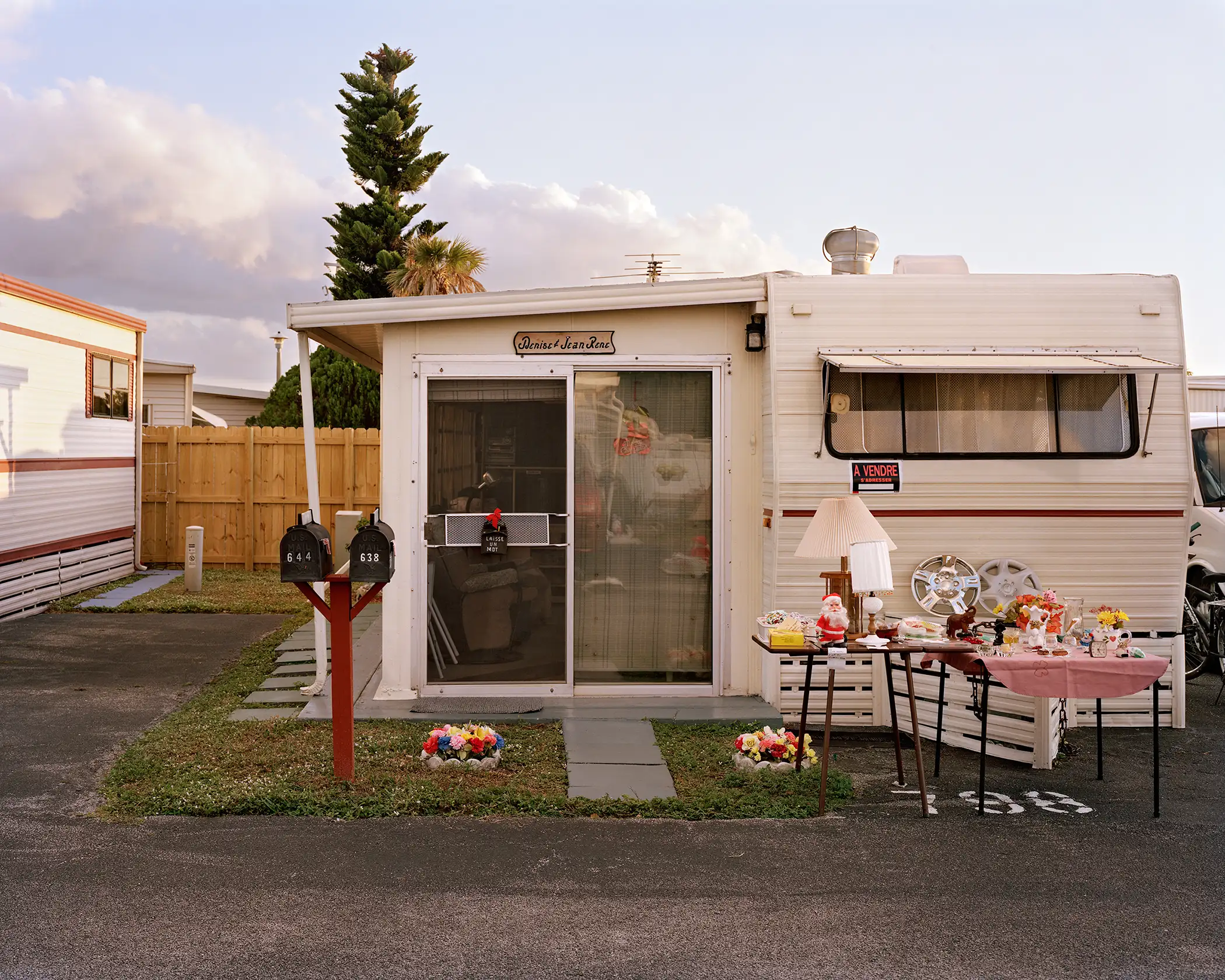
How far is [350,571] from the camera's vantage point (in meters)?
5.09

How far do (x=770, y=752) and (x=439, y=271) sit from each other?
18.5m

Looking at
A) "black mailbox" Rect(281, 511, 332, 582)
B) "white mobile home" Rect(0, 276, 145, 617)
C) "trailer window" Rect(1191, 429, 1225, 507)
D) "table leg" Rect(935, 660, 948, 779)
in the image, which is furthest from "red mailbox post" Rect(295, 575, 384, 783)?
"trailer window" Rect(1191, 429, 1225, 507)

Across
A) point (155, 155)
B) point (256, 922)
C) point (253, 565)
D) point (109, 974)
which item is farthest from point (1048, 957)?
point (155, 155)

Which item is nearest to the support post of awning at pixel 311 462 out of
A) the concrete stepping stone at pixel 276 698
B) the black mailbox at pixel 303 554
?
the concrete stepping stone at pixel 276 698

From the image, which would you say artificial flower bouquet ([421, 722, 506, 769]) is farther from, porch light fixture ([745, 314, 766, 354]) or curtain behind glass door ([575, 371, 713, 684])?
porch light fixture ([745, 314, 766, 354])

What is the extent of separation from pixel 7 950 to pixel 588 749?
9.56ft

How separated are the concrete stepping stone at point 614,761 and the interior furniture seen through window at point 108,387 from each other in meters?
8.50

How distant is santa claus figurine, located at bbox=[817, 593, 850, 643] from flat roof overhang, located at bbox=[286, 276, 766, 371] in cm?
→ 226

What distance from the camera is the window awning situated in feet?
20.1

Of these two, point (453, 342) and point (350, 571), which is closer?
point (350, 571)

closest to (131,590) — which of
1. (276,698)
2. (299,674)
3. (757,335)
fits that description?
(299,674)

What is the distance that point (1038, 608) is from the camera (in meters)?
5.15

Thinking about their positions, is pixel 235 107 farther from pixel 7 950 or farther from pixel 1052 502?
pixel 7 950

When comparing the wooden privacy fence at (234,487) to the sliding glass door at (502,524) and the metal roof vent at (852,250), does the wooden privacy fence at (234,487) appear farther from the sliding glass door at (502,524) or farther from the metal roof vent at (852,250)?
the metal roof vent at (852,250)
